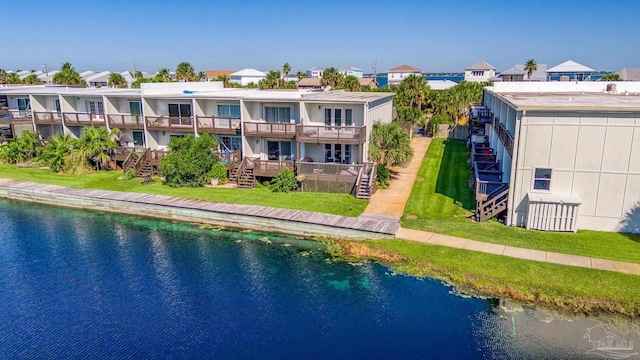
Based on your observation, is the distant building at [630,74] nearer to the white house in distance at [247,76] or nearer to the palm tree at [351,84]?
the palm tree at [351,84]

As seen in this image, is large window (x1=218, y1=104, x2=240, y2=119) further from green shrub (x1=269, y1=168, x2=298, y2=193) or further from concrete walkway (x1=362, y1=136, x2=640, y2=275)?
concrete walkway (x1=362, y1=136, x2=640, y2=275)

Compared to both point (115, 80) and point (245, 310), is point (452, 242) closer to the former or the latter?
point (245, 310)

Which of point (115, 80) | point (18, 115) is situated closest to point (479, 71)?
point (115, 80)

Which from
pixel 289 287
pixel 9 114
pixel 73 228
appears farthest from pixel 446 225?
pixel 9 114

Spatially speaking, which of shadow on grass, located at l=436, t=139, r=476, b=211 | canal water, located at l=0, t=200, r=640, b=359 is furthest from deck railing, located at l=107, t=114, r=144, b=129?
shadow on grass, located at l=436, t=139, r=476, b=211

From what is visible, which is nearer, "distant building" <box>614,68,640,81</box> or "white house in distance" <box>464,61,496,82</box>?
"distant building" <box>614,68,640,81</box>

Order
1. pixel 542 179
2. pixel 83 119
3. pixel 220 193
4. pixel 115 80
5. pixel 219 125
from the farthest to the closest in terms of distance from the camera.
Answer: pixel 115 80
pixel 83 119
pixel 219 125
pixel 220 193
pixel 542 179
